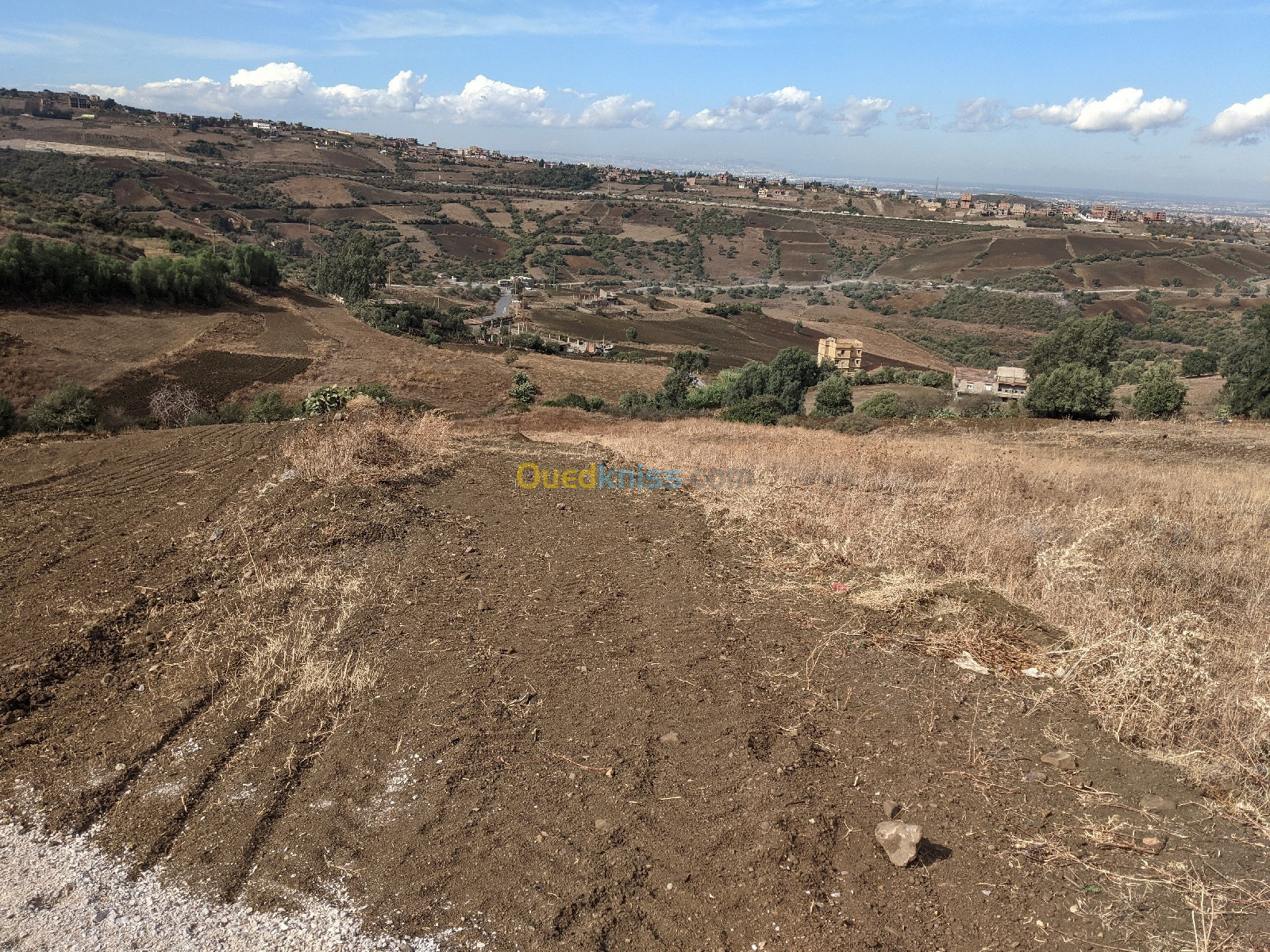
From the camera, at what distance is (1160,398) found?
24828 mm

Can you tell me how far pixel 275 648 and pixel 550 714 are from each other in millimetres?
2197

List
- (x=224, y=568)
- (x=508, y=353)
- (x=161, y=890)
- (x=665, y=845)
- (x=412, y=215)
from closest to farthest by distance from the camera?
1. (x=161, y=890)
2. (x=665, y=845)
3. (x=224, y=568)
4. (x=508, y=353)
5. (x=412, y=215)

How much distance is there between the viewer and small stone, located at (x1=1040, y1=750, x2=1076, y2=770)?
4.21m

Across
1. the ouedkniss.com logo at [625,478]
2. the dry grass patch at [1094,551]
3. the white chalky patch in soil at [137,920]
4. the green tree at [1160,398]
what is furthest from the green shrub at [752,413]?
the white chalky patch in soil at [137,920]

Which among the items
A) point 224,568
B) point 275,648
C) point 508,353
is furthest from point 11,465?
point 508,353

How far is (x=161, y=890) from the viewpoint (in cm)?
330

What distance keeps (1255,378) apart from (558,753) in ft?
106

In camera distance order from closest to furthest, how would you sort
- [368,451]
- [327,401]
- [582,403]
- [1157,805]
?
[1157,805]
[368,451]
[327,401]
[582,403]

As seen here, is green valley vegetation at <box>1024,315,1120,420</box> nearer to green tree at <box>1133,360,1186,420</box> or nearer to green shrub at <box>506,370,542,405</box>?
green tree at <box>1133,360,1186,420</box>

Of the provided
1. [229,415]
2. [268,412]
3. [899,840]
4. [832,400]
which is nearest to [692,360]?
[832,400]

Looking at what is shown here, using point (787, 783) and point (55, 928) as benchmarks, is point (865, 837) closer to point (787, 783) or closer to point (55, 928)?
point (787, 783)

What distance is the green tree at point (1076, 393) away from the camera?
25344mm

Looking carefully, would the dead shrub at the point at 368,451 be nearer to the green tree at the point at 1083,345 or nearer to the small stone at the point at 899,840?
the small stone at the point at 899,840

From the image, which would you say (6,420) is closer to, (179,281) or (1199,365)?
(179,281)
